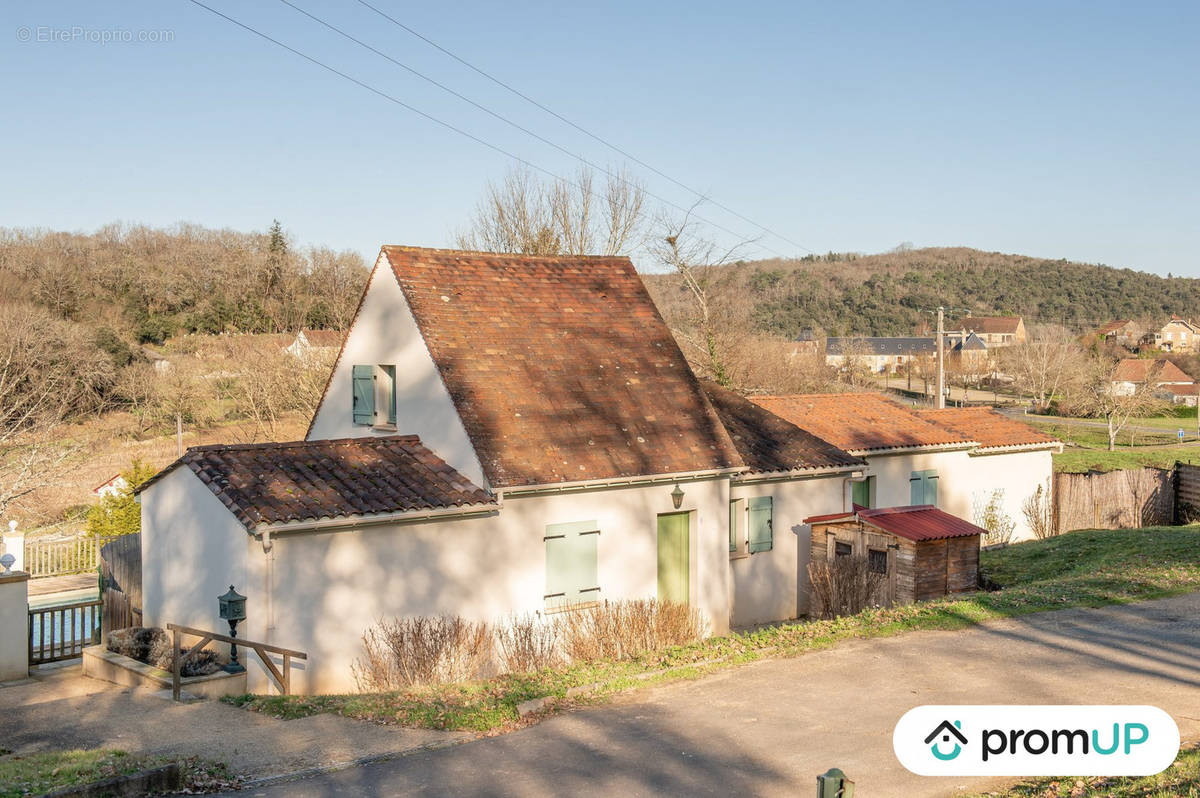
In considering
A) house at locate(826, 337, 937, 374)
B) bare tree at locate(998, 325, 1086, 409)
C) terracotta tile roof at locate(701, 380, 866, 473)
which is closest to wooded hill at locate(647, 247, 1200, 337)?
house at locate(826, 337, 937, 374)

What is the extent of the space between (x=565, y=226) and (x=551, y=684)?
30.9 m

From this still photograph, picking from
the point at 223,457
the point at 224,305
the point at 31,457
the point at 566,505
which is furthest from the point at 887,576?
the point at 224,305

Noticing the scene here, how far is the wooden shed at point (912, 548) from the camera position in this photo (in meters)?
16.3

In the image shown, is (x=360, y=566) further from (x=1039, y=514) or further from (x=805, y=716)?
(x=1039, y=514)

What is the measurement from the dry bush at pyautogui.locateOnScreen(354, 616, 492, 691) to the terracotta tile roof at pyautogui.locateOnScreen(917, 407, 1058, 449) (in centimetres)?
1797

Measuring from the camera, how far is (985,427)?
2855cm

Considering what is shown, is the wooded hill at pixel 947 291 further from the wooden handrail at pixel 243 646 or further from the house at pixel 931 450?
the wooden handrail at pixel 243 646

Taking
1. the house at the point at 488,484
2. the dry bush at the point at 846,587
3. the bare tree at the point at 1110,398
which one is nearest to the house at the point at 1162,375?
the bare tree at the point at 1110,398

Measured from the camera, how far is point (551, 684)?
1056cm

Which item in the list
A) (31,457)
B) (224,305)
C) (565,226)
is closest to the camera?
(31,457)

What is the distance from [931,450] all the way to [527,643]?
1511 centimetres

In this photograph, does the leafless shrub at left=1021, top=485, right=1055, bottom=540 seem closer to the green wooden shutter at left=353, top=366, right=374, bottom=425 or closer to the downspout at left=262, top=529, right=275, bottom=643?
the green wooden shutter at left=353, top=366, right=374, bottom=425

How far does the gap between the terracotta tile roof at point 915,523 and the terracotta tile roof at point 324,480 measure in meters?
6.70

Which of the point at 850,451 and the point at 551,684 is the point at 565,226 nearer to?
the point at 850,451
